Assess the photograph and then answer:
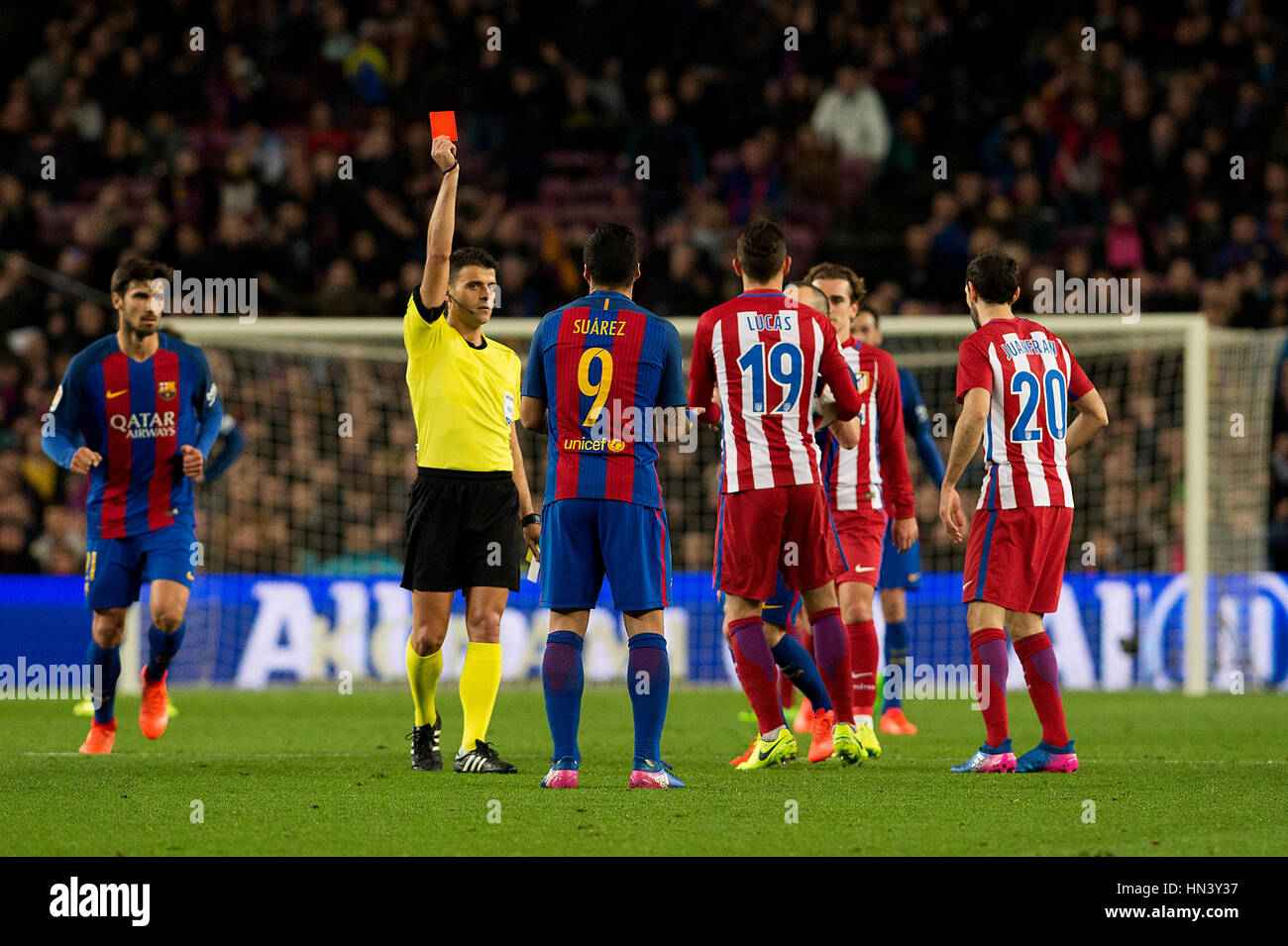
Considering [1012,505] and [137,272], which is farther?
[137,272]

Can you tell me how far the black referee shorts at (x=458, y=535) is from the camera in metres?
7.14

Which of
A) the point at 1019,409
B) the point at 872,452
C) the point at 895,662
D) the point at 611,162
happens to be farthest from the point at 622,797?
the point at 611,162

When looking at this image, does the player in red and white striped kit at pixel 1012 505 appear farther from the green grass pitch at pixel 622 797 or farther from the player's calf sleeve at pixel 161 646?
the player's calf sleeve at pixel 161 646

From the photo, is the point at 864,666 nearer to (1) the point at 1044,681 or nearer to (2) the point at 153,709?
(1) the point at 1044,681

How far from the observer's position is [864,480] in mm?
8555

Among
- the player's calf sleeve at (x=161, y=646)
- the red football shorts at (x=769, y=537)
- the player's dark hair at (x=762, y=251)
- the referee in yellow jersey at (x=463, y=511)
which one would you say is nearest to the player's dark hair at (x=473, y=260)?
the referee in yellow jersey at (x=463, y=511)

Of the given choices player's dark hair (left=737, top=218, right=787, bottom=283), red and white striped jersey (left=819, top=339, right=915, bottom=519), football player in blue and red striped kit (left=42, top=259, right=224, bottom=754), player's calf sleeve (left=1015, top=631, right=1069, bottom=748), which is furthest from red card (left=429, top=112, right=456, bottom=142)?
player's calf sleeve (left=1015, top=631, right=1069, bottom=748)

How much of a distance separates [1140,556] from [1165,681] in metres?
1.60

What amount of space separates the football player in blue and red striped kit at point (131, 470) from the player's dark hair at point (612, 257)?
2.82m

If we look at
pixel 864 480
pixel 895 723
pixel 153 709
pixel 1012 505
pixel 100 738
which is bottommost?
pixel 895 723

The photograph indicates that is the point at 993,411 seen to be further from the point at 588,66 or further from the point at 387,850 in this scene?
the point at 588,66

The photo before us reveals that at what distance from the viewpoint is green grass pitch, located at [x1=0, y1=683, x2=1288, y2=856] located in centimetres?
496

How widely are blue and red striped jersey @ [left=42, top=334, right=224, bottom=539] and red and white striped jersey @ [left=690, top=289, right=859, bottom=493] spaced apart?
293 centimetres

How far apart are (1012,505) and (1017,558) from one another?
217 mm
